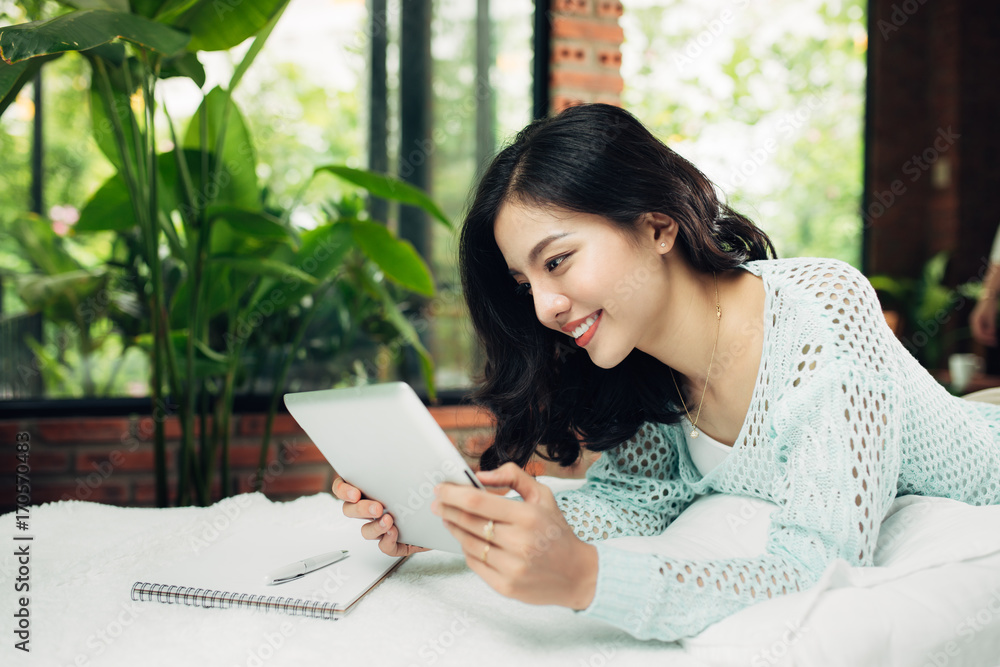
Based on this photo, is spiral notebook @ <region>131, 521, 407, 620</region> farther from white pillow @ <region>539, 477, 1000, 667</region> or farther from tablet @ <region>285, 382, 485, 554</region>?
white pillow @ <region>539, 477, 1000, 667</region>

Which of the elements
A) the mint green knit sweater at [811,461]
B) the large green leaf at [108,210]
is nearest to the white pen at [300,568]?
the mint green knit sweater at [811,461]

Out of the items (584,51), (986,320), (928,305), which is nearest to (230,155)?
(584,51)

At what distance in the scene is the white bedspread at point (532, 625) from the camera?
75 cm

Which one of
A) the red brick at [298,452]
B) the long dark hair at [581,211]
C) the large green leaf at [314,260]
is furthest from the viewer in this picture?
the red brick at [298,452]

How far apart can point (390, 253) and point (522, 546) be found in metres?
1.20

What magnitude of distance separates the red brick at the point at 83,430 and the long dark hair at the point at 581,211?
1.52 meters

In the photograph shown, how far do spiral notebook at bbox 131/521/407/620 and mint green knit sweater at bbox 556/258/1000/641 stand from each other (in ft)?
1.06

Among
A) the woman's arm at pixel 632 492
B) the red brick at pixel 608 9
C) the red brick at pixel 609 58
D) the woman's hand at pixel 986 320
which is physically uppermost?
the red brick at pixel 608 9

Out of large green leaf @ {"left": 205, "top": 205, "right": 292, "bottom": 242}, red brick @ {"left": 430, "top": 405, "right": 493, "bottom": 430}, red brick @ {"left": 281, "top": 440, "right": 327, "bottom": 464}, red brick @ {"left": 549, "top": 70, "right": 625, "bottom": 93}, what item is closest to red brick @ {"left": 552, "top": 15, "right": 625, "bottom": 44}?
red brick @ {"left": 549, "top": 70, "right": 625, "bottom": 93}

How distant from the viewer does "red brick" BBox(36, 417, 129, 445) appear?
2.27m

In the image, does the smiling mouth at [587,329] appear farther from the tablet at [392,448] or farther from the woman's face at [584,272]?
the tablet at [392,448]

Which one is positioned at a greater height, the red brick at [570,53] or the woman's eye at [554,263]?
the red brick at [570,53]

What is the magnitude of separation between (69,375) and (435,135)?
159cm

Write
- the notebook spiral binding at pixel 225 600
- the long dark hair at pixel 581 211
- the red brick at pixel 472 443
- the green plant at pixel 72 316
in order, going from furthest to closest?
the red brick at pixel 472 443
the green plant at pixel 72 316
the long dark hair at pixel 581 211
the notebook spiral binding at pixel 225 600
